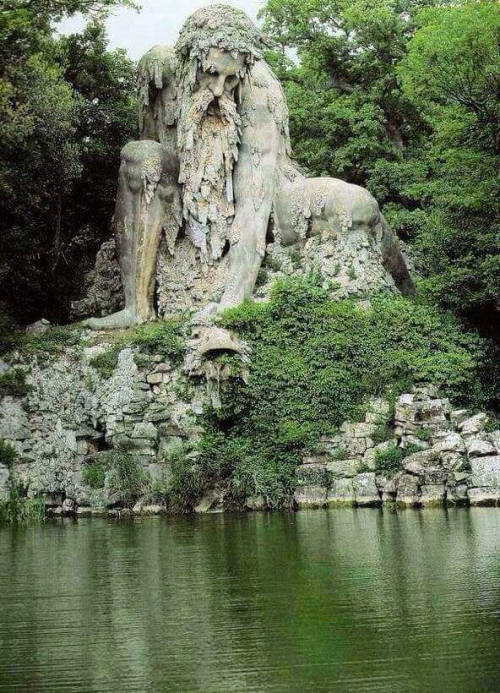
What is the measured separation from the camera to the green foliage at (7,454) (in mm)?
23531

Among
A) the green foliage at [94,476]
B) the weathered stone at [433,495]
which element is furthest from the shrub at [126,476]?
the weathered stone at [433,495]

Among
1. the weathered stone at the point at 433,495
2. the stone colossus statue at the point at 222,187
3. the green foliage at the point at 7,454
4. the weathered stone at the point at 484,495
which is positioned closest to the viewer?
the weathered stone at the point at 484,495

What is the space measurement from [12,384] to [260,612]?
1550 centimetres

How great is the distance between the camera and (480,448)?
20.8 m

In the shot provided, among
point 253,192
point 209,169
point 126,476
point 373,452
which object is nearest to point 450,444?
point 373,452

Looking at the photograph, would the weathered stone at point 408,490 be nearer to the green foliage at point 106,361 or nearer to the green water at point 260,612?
the green water at point 260,612

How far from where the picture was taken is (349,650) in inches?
314

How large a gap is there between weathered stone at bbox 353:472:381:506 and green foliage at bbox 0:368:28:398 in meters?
7.01

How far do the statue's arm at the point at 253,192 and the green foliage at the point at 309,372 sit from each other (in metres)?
1.09

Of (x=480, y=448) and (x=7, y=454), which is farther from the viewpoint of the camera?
(x=7, y=454)

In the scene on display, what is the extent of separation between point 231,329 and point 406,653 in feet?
53.5

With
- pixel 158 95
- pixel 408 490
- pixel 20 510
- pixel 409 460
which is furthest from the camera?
pixel 158 95

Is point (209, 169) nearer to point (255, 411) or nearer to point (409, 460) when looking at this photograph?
point (255, 411)

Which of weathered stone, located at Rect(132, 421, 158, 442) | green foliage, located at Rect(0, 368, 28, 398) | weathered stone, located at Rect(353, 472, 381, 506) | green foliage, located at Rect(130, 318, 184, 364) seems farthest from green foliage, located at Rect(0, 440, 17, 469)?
weathered stone, located at Rect(353, 472, 381, 506)
